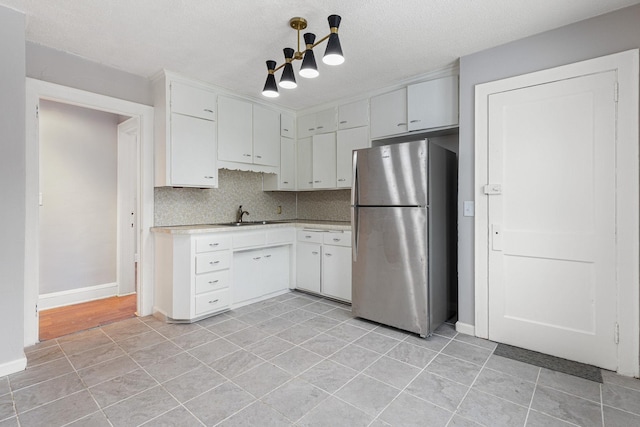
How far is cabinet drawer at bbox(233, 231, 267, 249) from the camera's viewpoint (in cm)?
330

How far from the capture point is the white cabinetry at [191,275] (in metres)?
2.93

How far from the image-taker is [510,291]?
2512mm

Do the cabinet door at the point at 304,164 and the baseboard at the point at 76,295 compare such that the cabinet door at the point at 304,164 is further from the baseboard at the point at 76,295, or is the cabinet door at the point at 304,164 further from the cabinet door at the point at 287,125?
the baseboard at the point at 76,295

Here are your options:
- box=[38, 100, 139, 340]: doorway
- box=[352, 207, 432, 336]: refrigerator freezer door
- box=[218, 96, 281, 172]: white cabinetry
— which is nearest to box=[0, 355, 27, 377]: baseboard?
box=[38, 100, 139, 340]: doorway

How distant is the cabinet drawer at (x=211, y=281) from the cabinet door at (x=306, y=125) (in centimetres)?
217

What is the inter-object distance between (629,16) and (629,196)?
120 centimetres

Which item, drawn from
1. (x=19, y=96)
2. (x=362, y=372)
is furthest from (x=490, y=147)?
(x=19, y=96)

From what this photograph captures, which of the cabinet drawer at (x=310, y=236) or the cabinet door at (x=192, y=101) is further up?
the cabinet door at (x=192, y=101)

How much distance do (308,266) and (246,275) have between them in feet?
2.57

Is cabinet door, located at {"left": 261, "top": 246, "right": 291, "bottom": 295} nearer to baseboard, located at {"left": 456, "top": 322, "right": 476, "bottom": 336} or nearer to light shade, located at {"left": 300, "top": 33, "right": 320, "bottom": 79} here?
baseboard, located at {"left": 456, "top": 322, "right": 476, "bottom": 336}

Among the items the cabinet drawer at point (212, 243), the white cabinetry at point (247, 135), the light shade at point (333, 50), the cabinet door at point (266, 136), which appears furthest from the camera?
the cabinet door at point (266, 136)

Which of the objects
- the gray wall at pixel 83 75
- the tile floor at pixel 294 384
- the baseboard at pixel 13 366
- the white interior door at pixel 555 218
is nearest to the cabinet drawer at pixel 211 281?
the tile floor at pixel 294 384

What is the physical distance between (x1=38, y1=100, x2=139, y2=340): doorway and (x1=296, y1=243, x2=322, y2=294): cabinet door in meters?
1.92

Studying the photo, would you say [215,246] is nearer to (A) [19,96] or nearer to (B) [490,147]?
(A) [19,96]
